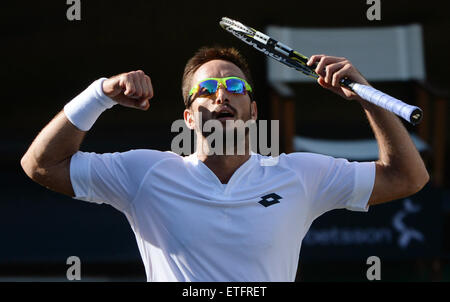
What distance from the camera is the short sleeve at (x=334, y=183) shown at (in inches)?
138

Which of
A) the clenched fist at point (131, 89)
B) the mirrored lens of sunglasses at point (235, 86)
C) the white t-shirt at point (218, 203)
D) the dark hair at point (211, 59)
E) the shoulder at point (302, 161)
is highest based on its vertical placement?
the dark hair at point (211, 59)

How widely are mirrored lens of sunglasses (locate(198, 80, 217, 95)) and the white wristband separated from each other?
0.47 meters

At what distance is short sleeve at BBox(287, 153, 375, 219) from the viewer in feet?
11.5

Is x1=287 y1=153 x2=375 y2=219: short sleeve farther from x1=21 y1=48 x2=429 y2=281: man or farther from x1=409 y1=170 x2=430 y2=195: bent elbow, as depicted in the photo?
x1=409 y1=170 x2=430 y2=195: bent elbow

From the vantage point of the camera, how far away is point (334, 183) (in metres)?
3.51

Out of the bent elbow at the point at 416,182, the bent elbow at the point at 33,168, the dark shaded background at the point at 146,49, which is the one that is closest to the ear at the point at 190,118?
the bent elbow at the point at 33,168

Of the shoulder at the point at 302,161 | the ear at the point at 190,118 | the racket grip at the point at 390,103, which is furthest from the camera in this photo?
the ear at the point at 190,118

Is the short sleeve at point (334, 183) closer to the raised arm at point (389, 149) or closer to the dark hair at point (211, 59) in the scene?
the raised arm at point (389, 149)

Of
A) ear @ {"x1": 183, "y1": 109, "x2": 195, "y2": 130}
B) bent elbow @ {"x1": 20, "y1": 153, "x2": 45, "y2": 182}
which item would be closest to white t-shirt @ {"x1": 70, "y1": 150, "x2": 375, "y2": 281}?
bent elbow @ {"x1": 20, "y1": 153, "x2": 45, "y2": 182}

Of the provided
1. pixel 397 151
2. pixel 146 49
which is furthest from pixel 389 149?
pixel 146 49

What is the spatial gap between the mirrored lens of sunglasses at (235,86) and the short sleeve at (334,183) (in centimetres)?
40

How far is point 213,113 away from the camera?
3631mm

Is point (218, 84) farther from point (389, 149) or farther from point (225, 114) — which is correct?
point (389, 149)

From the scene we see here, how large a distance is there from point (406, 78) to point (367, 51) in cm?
44
